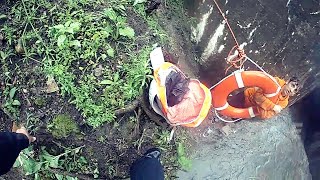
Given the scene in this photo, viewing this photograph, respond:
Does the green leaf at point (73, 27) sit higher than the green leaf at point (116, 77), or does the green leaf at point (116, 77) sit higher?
the green leaf at point (73, 27)

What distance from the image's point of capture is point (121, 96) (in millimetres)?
3535

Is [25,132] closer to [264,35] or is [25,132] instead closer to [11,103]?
[11,103]

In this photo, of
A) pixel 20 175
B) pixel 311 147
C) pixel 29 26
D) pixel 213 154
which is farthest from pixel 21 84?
pixel 311 147

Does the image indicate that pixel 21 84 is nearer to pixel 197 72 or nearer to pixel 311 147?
pixel 197 72

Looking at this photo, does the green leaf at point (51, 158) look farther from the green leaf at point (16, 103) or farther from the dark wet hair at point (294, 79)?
the dark wet hair at point (294, 79)

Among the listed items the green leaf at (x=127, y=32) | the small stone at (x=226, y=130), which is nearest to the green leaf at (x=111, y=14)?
the green leaf at (x=127, y=32)

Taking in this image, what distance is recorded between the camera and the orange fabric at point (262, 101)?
13.7ft

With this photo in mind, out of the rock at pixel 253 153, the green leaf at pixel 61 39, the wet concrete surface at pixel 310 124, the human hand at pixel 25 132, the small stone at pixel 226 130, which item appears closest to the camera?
the human hand at pixel 25 132

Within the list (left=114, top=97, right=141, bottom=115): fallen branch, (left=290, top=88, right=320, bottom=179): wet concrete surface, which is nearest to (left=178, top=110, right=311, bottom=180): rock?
(left=290, top=88, right=320, bottom=179): wet concrete surface

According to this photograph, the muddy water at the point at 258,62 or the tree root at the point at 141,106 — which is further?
the muddy water at the point at 258,62

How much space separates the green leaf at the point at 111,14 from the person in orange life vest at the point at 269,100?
1529mm

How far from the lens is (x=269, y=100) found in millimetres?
Answer: 4164

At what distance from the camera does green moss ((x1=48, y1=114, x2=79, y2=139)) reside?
3.48 m

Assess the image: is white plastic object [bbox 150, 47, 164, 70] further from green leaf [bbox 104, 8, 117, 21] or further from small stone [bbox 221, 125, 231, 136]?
small stone [bbox 221, 125, 231, 136]
